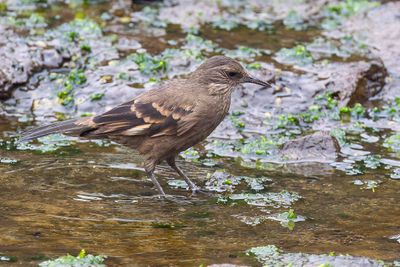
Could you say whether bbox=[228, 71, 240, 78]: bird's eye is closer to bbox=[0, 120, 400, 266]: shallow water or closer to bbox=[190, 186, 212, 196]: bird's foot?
bbox=[0, 120, 400, 266]: shallow water

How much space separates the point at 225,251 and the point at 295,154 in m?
3.03

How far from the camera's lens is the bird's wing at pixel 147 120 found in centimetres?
797

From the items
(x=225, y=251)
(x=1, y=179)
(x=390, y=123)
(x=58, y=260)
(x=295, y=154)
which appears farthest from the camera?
(x=390, y=123)

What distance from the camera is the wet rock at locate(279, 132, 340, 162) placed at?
29.5ft

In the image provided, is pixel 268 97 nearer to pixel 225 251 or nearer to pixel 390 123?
pixel 390 123

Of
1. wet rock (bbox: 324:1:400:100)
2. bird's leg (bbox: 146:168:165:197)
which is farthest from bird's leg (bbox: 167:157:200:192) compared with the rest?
wet rock (bbox: 324:1:400:100)

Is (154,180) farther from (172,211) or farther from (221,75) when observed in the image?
(221,75)

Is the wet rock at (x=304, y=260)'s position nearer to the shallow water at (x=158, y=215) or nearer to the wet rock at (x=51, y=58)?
the shallow water at (x=158, y=215)

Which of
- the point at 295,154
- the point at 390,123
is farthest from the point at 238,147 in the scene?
the point at 390,123

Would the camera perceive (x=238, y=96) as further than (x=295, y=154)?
Yes

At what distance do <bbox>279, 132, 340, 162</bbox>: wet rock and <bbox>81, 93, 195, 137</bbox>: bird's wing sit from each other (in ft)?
4.99

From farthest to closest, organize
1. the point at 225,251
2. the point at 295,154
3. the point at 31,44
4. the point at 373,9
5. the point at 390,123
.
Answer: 1. the point at 373,9
2. the point at 31,44
3. the point at 390,123
4. the point at 295,154
5. the point at 225,251

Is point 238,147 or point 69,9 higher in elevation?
point 69,9

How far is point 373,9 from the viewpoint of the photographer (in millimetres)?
12797
